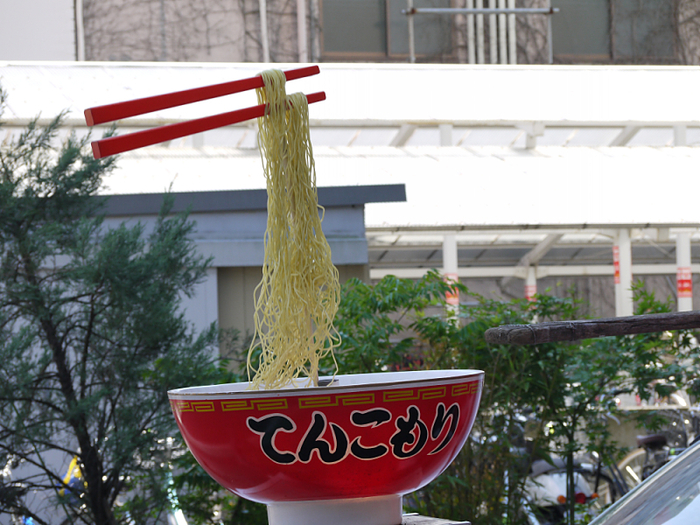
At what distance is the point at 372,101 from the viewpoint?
928 centimetres

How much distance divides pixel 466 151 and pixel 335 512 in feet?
27.4

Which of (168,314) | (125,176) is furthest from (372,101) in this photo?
(168,314)

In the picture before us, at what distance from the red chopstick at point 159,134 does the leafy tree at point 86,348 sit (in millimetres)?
2143

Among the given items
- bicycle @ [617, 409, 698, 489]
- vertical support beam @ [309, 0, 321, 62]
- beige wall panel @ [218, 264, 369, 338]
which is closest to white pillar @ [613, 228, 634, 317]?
bicycle @ [617, 409, 698, 489]

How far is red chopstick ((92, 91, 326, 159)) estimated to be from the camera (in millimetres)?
1078

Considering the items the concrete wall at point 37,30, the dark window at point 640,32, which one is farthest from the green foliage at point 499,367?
the dark window at point 640,32

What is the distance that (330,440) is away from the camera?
1.07 meters

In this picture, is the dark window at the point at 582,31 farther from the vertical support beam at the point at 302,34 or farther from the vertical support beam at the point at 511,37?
the vertical support beam at the point at 302,34

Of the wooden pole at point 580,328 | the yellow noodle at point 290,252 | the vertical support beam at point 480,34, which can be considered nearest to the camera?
the wooden pole at point 580,328

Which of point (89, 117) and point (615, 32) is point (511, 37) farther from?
point (89, 117)

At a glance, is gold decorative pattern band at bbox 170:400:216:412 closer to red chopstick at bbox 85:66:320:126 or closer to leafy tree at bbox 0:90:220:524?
red chopstick at bbox 85:66:320:126

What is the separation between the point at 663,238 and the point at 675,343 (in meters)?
5.86

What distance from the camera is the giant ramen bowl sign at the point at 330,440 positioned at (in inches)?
41.7

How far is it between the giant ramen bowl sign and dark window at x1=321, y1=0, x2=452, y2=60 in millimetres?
12746
